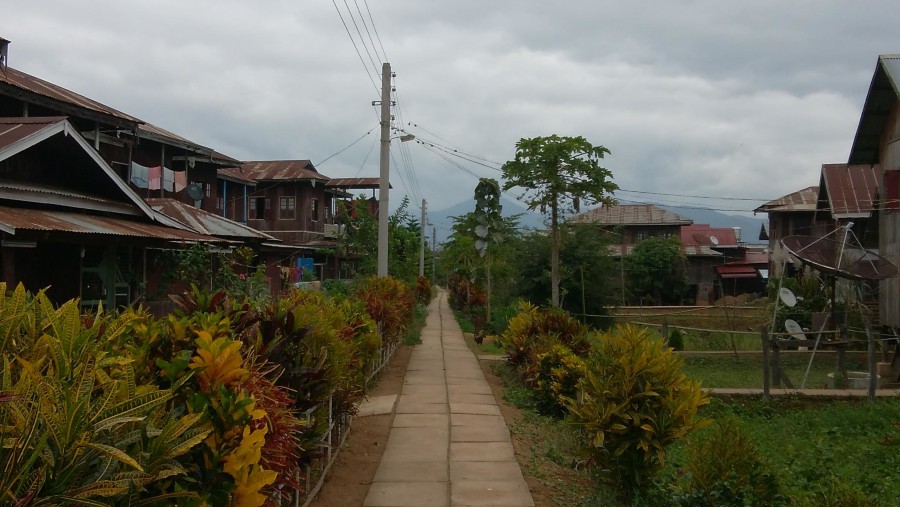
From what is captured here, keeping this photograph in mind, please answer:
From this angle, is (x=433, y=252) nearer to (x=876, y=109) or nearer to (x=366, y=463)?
(x=876, y=109)

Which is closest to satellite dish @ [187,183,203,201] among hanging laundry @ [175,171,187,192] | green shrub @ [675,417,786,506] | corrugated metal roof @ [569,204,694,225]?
hanging laundry @ [175,171,187,192]

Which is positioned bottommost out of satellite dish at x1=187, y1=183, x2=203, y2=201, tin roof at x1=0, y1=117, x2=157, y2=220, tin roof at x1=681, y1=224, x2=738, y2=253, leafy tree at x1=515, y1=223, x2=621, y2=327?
leafy tree at x1=515, y1=223, x2=621, y2=327

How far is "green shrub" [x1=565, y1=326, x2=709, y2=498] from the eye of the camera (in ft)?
19.8

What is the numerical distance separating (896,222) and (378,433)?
43.7 feet

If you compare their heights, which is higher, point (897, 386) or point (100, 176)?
point (100, 176)

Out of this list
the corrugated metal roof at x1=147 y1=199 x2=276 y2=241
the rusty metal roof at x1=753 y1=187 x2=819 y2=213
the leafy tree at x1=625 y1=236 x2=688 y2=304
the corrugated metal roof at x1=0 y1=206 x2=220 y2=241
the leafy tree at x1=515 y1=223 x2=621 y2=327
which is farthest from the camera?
the leafy tree at x1=625 y1=236 x2=688 y2=304

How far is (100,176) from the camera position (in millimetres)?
12188

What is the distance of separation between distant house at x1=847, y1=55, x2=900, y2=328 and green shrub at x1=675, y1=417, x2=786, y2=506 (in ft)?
42.2

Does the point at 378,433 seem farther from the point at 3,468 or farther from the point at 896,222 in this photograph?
the point at 896,222

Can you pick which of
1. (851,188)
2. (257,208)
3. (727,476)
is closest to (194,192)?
(257,208)

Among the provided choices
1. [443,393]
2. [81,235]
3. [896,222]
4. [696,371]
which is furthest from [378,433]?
[896,222]

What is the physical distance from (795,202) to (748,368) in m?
22.6

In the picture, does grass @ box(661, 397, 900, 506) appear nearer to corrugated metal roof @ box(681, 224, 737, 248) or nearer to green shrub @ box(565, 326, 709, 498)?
green shrub @ box(565, 326, 709, 498)

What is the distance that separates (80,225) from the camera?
10336mm
